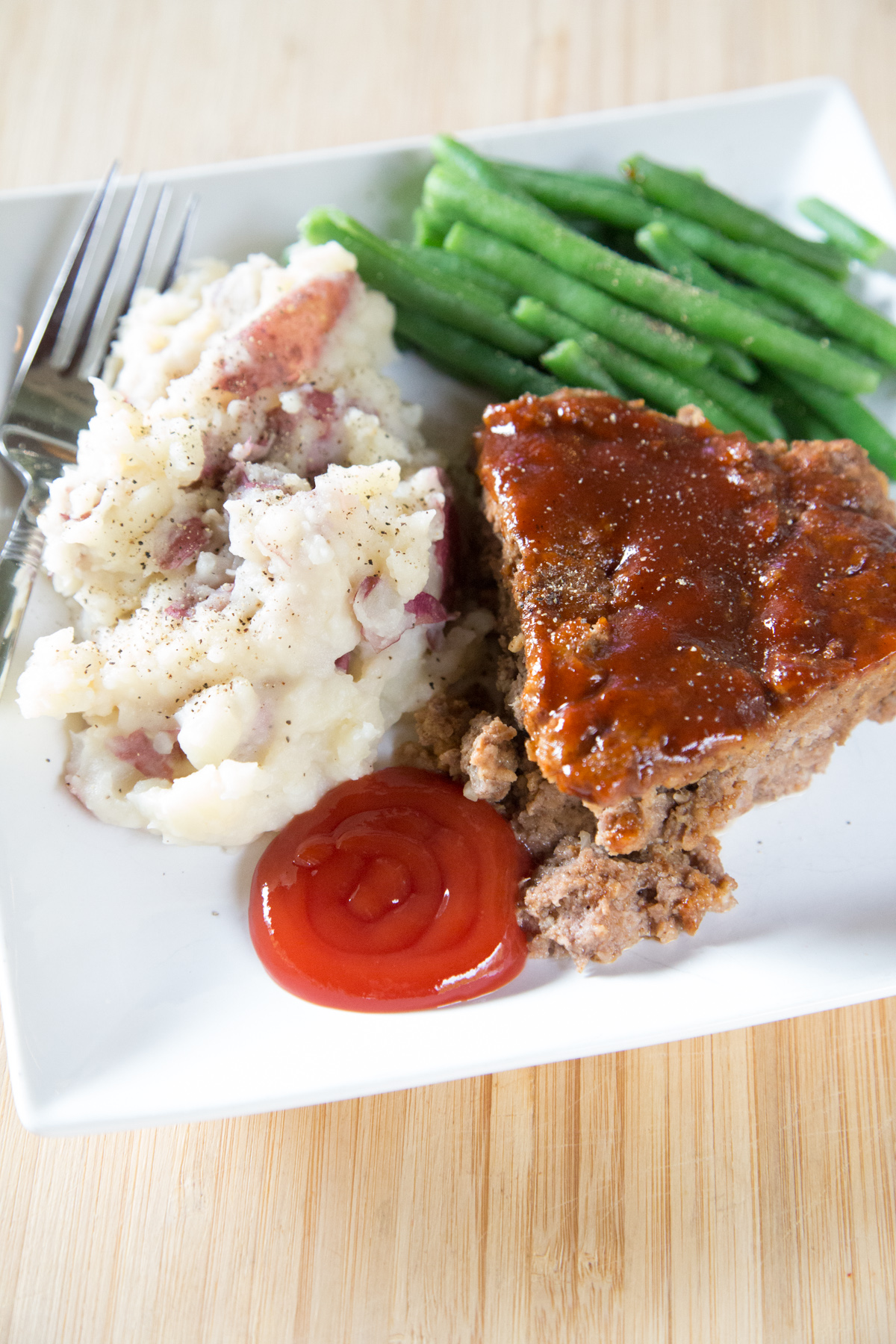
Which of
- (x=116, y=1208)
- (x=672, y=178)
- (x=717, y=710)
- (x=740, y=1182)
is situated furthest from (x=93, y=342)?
(x=740, y=1182)

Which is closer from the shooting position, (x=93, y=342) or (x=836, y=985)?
(x=836, y=985)

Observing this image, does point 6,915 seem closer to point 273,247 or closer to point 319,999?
point 319,999

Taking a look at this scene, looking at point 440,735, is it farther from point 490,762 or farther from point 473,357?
point 473,357

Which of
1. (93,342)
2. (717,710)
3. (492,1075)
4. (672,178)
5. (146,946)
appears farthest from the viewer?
(672,178)

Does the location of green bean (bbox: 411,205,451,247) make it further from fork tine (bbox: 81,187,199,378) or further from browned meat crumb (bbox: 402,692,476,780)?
browned meat crumb (bbox: 402,692,476,780)

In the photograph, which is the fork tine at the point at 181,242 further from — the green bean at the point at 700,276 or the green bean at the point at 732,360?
the green bean at the point at 732,360

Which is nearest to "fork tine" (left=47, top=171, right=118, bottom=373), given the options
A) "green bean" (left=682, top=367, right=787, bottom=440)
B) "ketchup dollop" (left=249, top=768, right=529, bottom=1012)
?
"ketchup dollop" (left=249, top=768, right=529, bottom=1012)

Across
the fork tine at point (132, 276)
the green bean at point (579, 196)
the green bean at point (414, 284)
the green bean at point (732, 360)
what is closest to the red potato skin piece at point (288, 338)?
the green bean at point (414, 284)
